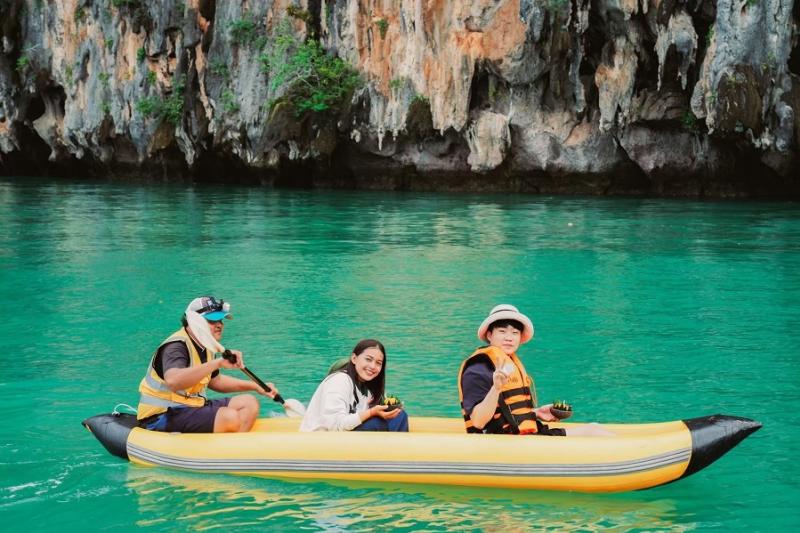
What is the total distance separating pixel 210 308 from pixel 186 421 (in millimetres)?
816

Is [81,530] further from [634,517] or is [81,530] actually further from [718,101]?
[718,101]

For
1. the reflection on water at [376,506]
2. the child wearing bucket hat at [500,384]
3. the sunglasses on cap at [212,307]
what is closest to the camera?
the reflection on water at [376,506]

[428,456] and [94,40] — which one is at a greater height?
[94,40]

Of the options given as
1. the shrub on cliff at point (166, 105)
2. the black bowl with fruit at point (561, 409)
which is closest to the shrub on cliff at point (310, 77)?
the shrub on cliff at point (166, 105)

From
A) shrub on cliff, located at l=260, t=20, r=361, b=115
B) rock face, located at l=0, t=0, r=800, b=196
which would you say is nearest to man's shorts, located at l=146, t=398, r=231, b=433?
rock face, located at l=0, t=0, r=800, b=196

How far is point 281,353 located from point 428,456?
3.87 m

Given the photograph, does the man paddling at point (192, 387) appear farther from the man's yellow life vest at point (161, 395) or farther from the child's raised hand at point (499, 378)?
the child's raised hand at point (499, 378)

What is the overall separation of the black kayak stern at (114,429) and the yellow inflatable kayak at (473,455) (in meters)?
0.19

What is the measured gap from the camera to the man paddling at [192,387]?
20.4 feet

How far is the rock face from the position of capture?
25734mm

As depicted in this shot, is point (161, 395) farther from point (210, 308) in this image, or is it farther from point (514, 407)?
point (514, 407)

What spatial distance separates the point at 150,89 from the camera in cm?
4097

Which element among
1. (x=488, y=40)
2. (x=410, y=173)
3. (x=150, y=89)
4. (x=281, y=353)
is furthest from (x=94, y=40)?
(x=281, y=353)

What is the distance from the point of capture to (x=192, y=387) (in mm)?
6438
